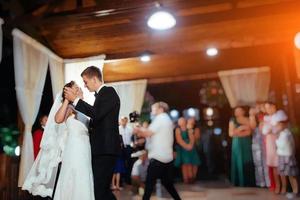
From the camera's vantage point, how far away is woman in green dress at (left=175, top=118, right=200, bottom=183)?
25.8 ft

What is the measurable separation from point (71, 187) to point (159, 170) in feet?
4.86

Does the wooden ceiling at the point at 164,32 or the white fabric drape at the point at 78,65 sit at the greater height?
the wooden ceiling at the point at 164,32

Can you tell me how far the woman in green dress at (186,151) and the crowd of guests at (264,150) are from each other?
120 cm

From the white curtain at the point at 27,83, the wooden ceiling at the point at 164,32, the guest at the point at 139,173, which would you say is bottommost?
the guest at the point at 139,173

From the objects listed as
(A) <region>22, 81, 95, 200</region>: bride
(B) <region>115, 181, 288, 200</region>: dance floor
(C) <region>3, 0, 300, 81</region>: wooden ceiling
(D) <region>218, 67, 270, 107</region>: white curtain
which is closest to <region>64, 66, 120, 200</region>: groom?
(A) <region>22, 81, 95, 200</region>: bride

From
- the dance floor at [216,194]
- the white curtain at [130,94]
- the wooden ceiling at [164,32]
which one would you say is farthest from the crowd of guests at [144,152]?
the wooden ceiling at [164,32]

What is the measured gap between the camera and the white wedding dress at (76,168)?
9.71ft

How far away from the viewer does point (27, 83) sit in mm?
5031

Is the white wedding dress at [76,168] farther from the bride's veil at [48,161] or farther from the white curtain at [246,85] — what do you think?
the white curtain at [246,85]

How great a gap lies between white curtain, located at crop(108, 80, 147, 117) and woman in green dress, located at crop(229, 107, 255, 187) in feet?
8.32

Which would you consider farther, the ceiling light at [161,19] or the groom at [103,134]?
the ceiling light at [161,19]

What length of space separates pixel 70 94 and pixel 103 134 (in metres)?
0.49

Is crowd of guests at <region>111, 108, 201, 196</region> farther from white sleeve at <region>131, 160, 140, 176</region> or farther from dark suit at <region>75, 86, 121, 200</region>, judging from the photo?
dark suit at <region>75, 86, 121, 200</region>

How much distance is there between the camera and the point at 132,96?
8.09m
